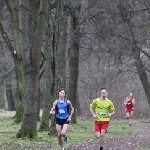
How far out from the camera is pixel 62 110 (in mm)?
14188

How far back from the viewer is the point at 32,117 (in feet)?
55.3

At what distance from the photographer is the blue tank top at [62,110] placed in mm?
14141

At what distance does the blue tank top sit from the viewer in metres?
14.1

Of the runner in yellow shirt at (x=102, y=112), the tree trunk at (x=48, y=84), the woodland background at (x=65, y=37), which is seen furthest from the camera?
the tree trunk at (x=48, y=84)

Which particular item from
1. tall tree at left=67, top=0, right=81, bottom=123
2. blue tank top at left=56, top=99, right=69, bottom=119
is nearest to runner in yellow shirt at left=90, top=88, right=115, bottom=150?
blue tank top at left=56, top=99, right=69, bottom=119

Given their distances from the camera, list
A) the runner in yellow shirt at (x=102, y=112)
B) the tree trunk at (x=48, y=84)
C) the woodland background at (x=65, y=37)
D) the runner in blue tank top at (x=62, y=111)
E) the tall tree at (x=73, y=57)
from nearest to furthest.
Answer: the runner in blue tank top at (x=62, y=111) → the runner in yellow shirt at (x=102, y=112) → the woodland background at (x=65, y=37) → the tree trunk at (x=48, y=84) → the tall tree at (x=73, y=57)

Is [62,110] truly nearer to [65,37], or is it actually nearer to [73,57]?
[65,37]

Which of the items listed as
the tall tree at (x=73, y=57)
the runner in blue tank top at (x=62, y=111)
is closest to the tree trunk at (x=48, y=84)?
the tall tree at (x=73, y=57)

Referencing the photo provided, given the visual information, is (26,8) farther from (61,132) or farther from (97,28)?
(97,28)

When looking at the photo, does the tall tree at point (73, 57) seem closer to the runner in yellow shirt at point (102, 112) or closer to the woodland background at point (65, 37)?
the woodland background at point (65, 37)

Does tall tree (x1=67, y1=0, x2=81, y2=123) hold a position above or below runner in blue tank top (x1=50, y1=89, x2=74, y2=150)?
above

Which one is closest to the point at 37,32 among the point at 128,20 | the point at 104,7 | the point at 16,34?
the point at 104,7

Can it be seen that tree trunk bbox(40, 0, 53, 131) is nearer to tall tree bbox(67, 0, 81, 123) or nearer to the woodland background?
the woodland background

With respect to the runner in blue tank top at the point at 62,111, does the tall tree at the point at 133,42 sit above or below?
above
